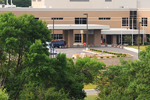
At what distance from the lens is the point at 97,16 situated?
85.1 metres

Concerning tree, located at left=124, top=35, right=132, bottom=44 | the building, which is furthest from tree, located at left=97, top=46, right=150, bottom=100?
the building

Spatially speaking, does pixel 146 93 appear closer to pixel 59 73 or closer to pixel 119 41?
pixel 59 73

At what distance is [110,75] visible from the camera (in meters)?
33.1

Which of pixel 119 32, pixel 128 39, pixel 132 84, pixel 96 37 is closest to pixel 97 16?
pixel 119 32

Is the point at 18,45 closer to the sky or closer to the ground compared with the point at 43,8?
closer to the ground

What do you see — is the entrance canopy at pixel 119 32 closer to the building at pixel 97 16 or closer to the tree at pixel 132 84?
the building at pixel 97 16

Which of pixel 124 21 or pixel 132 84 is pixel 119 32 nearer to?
pixel 124 21

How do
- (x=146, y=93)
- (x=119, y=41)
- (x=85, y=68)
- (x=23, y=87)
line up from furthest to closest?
(x=119, y=41)
(x=85, y=68)
(x=23, y=87)
(x=146, y=93)

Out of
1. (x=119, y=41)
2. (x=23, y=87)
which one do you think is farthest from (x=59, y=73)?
(x=119, y=41)

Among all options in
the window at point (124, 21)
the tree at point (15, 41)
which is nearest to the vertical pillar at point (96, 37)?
the window at point (124, 21)

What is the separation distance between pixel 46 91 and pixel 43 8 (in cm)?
5783

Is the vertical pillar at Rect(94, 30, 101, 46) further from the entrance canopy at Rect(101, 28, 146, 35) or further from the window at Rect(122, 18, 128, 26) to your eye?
the window at Rect(122, 18, 128, 26)

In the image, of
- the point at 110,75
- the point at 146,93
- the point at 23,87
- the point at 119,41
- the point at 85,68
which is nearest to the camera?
the point at 146,93

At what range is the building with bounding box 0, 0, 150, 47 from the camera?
82.0 meters
